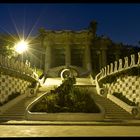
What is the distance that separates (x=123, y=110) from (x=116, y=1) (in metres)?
21.3

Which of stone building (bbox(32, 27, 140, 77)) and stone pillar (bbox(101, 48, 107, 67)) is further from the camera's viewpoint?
stone building (bbox(32, 27, 140, 77))

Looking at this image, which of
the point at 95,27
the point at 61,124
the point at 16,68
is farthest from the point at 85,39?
the point at 61,124

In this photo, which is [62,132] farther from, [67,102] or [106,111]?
[106,111]

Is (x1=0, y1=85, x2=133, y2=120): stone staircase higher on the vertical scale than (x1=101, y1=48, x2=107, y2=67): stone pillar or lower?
lower

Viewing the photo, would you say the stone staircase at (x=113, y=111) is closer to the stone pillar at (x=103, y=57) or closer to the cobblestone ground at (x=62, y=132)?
the cobblestone ground at (x=62, y=132)

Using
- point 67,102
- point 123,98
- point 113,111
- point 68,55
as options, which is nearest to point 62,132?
point 67,102

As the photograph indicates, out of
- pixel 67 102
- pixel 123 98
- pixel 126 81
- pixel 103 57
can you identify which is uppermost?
pixel 103 57

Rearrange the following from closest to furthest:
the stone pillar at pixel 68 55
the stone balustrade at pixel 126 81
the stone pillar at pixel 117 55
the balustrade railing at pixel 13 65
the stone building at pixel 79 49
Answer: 1. the stone balustrade at pixel 126 81
2. the balustrade railing at pixel 13 65
3. the stone pillar at pixel 117 55
4. the stone building at pixel 79 49
5. the stone pillar at pixel 68 55

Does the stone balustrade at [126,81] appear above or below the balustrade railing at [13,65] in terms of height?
below

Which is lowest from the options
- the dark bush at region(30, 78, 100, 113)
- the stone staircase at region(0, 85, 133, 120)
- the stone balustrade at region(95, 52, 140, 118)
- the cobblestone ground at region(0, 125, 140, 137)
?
the cobblestone ground at region(0, 125, 140, 137)

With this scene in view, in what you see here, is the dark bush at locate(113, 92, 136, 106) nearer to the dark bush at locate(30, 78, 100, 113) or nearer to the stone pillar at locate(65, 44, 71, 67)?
the dark bush at locate(30, 78, 100, 113)

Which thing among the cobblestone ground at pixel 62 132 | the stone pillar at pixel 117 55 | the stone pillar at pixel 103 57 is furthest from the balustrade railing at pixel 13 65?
the stone pillar at pixel 117 55

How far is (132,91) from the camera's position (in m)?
26.5

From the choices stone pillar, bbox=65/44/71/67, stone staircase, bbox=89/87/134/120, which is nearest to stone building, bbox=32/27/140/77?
stone pillar, bbox=65/44/71/67
